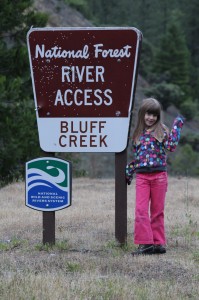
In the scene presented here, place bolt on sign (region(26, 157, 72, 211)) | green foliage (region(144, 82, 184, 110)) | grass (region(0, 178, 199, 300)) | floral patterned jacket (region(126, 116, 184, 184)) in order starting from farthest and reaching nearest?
1. green foliage (region(144, 82, 184, 110))
2. bolt on sign (region(26, 157, 72, 211))
3. floral patterned jacket (region(126, 116, 184, 184))
4. grass (region(0, 178, 199, 300))

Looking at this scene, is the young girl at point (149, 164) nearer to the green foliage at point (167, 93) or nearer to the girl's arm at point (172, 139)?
the girl's arm at point (172, 139)

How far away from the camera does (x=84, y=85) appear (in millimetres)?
7184

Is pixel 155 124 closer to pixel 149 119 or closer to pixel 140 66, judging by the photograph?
pixel 149 119

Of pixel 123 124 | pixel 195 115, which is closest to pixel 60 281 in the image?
pixel 123 124

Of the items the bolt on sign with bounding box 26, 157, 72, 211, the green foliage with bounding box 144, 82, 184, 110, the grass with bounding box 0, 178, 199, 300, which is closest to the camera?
the grass with bounding box 0, 178, 199, 300

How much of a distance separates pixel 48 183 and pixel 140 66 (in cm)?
5160

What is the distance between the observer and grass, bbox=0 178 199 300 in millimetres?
5430

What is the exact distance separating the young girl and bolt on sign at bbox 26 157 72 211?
0.77 m

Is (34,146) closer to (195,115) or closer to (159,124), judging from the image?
(159,124)

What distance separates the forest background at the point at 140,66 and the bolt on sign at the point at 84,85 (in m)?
8.42

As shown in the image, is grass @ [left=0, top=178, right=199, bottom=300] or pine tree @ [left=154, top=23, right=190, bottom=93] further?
pine tree @ [left=154, top=23, right=190, bottom=93]

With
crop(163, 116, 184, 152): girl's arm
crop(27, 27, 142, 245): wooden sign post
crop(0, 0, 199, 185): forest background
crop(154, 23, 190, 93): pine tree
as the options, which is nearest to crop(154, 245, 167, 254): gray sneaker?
crop(27, 27, 142, 245): wooden sign post

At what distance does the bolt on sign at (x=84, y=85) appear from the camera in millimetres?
7141

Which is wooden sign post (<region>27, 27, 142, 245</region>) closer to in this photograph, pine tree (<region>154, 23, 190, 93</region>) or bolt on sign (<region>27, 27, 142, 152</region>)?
bolt on sign (<region>27, 27, 142, 152</region>)
